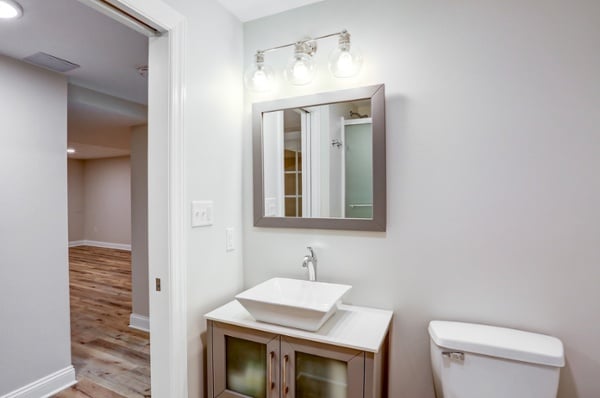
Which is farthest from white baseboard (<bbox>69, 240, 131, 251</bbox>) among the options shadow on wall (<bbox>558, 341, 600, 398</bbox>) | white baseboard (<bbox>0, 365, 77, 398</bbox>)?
shadow on wall (<bbox>558, 341, 600, 398</bbox>)

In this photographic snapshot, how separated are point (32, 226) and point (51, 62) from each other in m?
1.14

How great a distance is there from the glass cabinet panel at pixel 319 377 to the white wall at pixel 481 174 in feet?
1.33

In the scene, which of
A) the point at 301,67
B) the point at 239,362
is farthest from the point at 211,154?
the point at 239,362

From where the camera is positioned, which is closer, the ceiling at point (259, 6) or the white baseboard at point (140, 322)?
the ceiling at point (259, 6)

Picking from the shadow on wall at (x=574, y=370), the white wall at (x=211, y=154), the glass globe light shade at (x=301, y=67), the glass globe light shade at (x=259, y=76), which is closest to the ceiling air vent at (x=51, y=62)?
the white wall at (x=211, y=154)

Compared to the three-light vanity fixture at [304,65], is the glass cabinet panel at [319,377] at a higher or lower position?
lower

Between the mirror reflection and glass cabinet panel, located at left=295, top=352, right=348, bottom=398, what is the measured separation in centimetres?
68

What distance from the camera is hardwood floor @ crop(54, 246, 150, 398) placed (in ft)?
7.13

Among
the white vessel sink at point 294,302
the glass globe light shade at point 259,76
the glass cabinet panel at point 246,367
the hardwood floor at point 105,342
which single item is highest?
the glass globe light shade at point 259,76

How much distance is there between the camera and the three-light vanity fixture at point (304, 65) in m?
1.44

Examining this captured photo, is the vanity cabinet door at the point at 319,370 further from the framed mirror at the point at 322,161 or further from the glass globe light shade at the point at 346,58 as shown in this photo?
the glass globe light shade at the point at 346,58

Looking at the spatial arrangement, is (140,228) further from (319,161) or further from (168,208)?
(319,161)

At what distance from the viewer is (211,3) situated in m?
1.53

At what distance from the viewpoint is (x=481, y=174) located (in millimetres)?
1285
